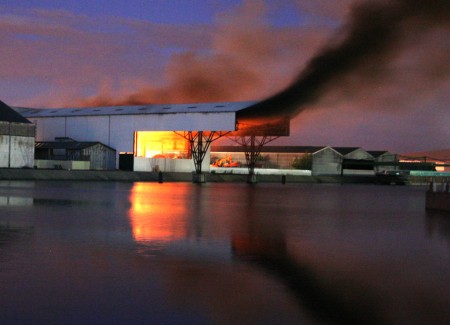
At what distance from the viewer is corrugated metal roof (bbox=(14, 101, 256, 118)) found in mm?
75938

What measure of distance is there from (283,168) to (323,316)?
112 metres

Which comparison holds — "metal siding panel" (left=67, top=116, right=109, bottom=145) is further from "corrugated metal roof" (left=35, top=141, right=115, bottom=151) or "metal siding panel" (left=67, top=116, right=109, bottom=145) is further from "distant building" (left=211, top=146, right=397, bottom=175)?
"distant building" (left=211, top=146, right=397, bottom=175)

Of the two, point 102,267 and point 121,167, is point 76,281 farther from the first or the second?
point 121,167

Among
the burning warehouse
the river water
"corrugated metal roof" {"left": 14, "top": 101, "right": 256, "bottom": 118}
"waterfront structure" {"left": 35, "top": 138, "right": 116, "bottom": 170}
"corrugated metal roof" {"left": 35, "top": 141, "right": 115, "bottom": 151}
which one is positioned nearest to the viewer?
the river water

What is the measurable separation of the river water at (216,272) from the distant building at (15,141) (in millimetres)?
48803

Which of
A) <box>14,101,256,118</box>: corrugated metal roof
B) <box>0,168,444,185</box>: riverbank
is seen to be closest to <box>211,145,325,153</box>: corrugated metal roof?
<box>0,168,444,185</box>: riverbank

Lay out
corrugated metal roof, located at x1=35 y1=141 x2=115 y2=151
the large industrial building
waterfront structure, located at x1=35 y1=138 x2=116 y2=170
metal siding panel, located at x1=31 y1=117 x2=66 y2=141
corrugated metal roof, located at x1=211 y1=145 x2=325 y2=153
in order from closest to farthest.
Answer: the large industrial building, waterfront structure, located at x1=35 y1=138 x2=116 y2=170, corrugated metal roof, located at x1=35 y1=141 x2=115 y2=151, metal siding panel, located at x1=31 y1=117 x2=66 y2=141, corrugated metal roof, located at x1=211 y1=145 x2=325 y2=153

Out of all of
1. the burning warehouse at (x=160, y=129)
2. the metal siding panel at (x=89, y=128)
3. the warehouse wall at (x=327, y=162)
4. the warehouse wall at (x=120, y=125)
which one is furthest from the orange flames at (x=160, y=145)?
the warehouse wall at (x=327, y=162)

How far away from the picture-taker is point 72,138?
288 ft

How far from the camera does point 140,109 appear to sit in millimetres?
84875

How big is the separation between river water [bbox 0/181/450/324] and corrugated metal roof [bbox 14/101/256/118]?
5317 centimetres

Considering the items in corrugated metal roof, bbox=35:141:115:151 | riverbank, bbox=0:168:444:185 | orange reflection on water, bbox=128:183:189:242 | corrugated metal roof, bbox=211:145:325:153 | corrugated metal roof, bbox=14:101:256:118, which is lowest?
orange reflection on water, bbox=128:183:189:242

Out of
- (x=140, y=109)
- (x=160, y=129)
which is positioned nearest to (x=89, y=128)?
(x=140, y=109)

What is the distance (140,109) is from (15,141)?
1797 centimetres
